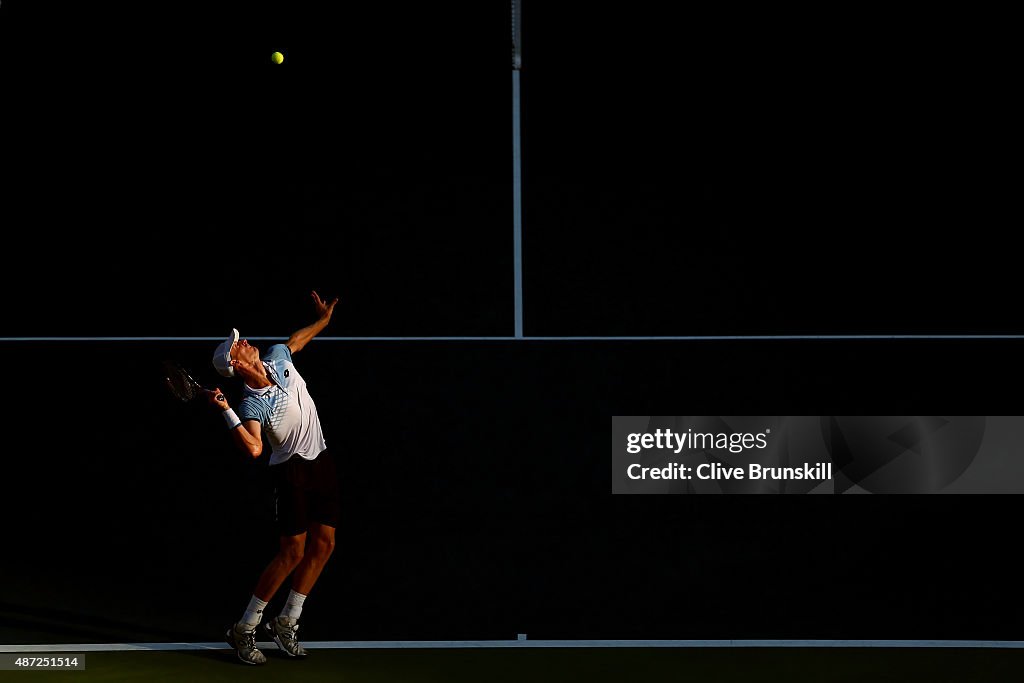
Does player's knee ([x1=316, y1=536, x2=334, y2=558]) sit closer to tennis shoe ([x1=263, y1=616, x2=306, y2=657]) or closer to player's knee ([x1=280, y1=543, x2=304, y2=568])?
player's knee ([x1=280, y1=543, x2=304, y2=568])

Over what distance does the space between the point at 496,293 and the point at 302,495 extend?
1.12 metres

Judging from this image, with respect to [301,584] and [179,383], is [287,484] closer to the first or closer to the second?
[301,584]

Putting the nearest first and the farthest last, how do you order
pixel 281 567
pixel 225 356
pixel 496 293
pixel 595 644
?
pixel 281 567, pixel 225 356, pixel 595 644, pixel 496 293

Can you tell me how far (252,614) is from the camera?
201 inches

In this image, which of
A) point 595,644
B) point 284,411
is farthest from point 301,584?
point 595,644

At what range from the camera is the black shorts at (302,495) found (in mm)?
5164

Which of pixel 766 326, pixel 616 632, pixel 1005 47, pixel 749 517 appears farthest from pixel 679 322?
pixel 1005 47

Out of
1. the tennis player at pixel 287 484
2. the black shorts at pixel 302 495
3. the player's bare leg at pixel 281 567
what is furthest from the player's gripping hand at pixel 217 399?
the player's bare leg at pixel 281 567

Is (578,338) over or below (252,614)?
over

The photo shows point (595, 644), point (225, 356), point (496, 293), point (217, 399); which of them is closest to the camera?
point (217, 399)

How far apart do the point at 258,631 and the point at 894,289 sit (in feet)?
9.19

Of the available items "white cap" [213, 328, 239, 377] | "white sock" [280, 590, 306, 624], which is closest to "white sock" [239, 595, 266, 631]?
"white sock" [280, 590, 306, 624]

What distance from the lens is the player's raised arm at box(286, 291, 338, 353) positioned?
17.7ft

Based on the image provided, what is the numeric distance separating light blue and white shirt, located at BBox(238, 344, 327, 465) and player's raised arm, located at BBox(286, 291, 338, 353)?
77mm
